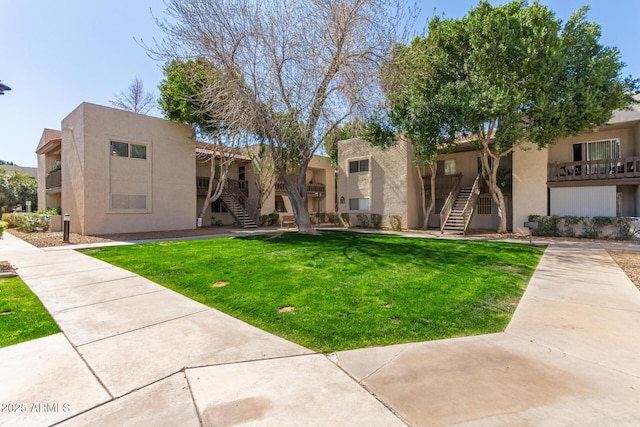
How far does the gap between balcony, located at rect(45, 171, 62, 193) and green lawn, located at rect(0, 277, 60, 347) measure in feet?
57.6

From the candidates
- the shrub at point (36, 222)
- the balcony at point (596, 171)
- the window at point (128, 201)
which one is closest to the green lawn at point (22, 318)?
the window at point (128, 201)

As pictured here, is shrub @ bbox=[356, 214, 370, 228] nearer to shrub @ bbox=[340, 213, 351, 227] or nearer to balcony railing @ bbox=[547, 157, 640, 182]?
shrub @ bbox=[340, 213, 351, 227]

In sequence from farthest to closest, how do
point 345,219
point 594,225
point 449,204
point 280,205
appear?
point 280,205 → point 345,219 → point 449,204 → point 594,225

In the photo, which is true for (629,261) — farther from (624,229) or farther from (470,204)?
(470,204)

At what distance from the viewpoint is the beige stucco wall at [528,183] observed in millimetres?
17016

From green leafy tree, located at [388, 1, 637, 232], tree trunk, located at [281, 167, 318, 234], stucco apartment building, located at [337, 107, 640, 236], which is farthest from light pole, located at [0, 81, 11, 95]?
stucco apartment building, located at [337, 107, 640, 236]

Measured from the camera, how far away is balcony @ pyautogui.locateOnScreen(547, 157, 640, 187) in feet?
50.0

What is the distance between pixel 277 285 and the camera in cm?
611

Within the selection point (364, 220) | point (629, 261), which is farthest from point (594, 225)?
point (364, 220)

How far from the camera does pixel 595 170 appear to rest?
1647 centimetres

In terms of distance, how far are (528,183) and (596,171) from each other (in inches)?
125

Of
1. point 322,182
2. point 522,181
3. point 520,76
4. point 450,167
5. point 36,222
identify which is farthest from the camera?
point 322,182

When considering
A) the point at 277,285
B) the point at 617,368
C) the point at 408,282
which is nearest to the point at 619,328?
the point at 617,368

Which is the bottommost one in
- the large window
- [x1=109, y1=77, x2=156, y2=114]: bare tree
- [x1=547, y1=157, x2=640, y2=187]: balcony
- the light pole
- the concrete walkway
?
the concrete walkway
